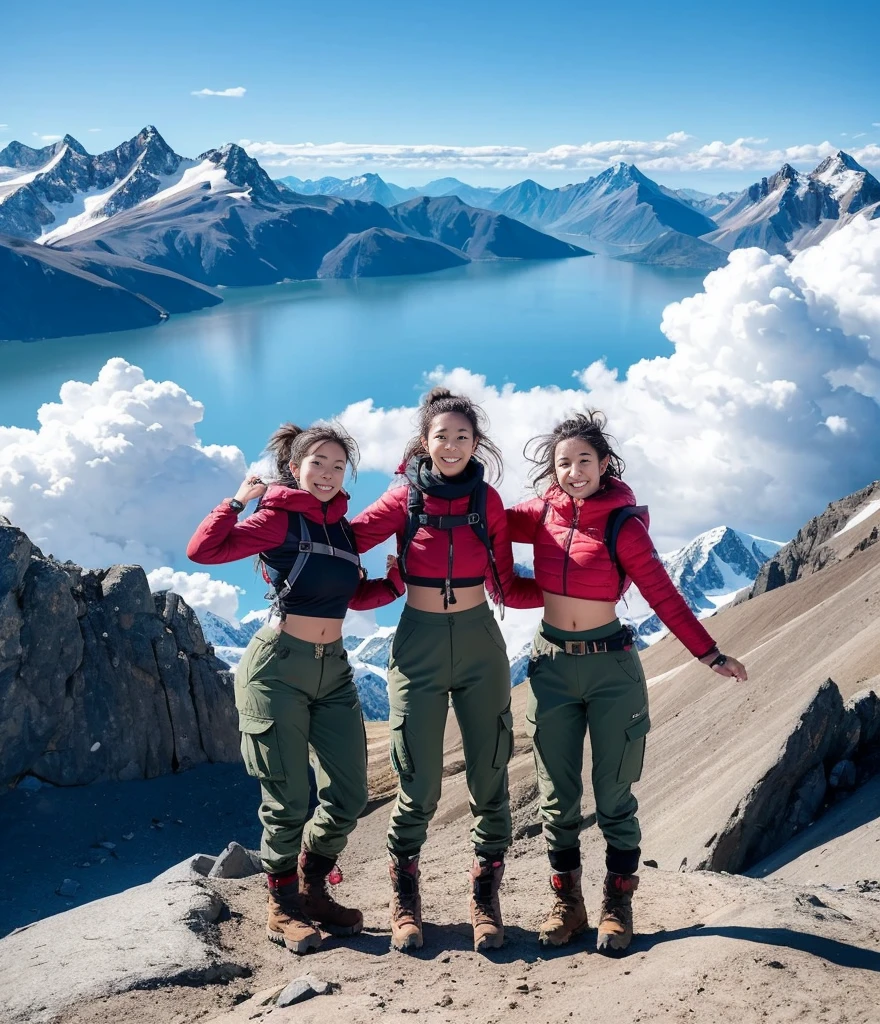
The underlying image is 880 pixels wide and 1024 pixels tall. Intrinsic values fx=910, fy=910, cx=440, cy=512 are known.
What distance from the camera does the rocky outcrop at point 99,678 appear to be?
1677 centimetres

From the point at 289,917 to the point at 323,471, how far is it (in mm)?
3038

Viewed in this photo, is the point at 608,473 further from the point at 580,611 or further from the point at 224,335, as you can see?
the point at 224,335

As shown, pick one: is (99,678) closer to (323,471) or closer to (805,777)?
(805,777)

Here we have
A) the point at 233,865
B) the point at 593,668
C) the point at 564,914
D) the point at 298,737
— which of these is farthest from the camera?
the point at 233,865

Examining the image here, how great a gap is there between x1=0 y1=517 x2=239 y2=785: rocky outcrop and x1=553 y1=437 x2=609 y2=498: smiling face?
13632 millimetres

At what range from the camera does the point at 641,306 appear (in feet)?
626

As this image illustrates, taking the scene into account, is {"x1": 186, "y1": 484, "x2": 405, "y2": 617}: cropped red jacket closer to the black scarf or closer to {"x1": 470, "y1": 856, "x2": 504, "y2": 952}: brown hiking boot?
the black scarf

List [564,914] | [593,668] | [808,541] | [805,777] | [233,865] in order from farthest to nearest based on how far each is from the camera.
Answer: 1. [808,541]
2. [805,777]
3. [233,865]
4. [564,914]
5. [593,668]

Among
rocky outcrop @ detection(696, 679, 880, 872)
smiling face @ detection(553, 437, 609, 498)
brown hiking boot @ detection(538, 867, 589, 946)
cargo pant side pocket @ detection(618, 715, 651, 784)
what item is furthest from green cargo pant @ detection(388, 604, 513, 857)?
rocky outcrop @ detection(696, 679, 880, 872)

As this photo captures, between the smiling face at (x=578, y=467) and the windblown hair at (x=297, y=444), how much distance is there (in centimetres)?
144

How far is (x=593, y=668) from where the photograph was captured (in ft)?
17.9

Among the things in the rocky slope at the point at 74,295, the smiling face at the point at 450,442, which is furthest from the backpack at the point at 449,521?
the rocky slope at the point at 74,295

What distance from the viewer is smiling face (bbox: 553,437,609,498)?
5605mm

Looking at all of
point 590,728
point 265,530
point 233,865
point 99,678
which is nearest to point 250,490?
point 265,530
